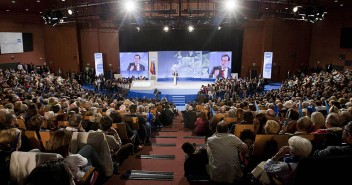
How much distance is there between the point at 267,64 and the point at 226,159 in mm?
19522

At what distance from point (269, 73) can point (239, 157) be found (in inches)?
753

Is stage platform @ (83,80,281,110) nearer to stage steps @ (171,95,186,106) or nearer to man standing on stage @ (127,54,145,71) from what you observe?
stage steps @ (171,95,186,106)

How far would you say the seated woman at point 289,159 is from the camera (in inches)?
108

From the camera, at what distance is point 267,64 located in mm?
21719

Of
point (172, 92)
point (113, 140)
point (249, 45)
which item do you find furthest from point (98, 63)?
point (113, 140)

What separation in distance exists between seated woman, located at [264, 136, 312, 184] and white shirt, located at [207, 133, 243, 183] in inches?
28.9

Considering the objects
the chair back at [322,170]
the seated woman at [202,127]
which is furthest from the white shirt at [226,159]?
the seated woman at [202,127]

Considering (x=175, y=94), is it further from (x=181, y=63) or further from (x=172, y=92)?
(x=181, y=63)

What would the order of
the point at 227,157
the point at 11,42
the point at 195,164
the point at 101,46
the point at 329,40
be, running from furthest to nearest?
the point at 101,46 → the point at 329,40 → the point at 11,42 → the point at 195,164 → the point at 227,157

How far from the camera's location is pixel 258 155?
144 inches

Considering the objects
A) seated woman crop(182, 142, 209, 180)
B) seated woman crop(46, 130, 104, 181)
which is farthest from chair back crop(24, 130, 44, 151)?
seated woman crop(182, 142, 209, 180)

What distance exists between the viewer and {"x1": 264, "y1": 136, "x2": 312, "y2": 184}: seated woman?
2750 mm

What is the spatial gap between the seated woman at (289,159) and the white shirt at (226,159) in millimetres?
735

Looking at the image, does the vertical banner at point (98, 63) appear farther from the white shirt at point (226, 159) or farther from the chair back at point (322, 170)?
the chair back at point (322, 170)
